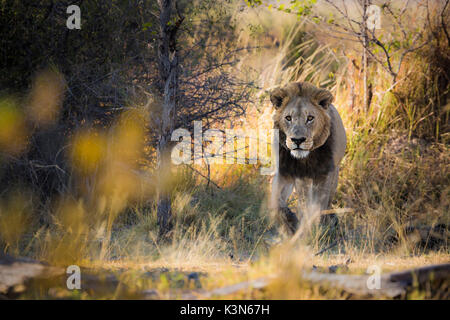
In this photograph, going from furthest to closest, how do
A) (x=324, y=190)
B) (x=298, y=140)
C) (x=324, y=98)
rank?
(x=324, y=190) < (x=324, y=98) < (x=298, y=140)

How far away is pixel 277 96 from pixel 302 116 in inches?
15.7

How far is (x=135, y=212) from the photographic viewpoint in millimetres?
6426

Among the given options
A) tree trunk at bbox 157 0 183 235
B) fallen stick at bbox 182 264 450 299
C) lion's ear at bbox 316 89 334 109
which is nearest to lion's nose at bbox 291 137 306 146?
lion's ear at bbox 316 89 334 109

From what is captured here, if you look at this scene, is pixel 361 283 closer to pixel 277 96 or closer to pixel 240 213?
pixel 277 96

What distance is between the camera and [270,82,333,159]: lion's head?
508 cm

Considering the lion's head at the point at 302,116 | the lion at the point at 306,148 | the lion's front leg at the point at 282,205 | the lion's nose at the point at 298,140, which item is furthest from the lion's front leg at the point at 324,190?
the lion's nose at the point at 298,140

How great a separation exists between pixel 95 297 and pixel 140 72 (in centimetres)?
386

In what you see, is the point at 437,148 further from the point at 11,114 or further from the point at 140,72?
the point at 11,114

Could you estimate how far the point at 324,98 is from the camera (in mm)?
5328

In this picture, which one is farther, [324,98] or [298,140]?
[324,98]

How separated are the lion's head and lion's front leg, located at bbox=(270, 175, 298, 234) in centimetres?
44

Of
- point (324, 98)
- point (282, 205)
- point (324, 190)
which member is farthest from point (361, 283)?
point (324, 98)

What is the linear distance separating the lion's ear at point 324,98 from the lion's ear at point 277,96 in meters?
0.37
